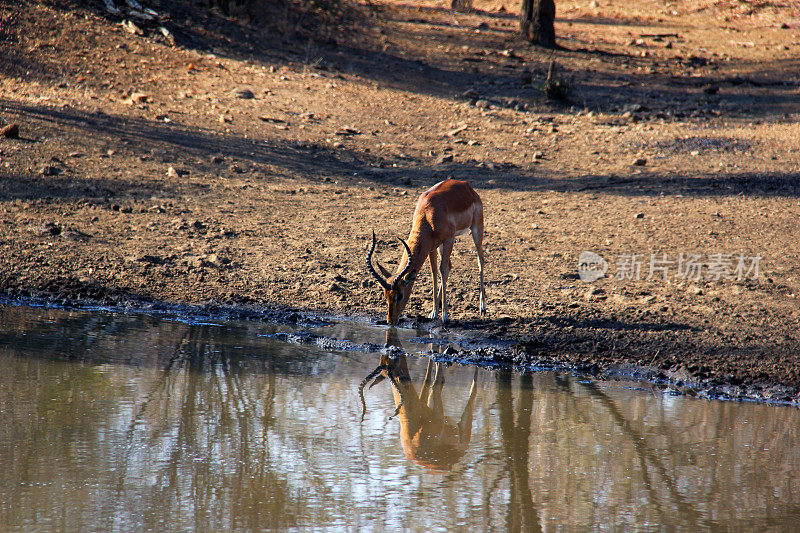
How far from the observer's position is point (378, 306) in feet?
29.9

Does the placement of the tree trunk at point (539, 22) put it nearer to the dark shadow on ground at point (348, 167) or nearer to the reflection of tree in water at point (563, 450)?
the dark shadow on ground at point (348, 167)

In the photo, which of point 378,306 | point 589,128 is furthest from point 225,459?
point 589,128

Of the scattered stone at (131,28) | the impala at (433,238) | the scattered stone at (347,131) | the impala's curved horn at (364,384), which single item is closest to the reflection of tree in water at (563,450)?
the impala's curved horn at (364,384)

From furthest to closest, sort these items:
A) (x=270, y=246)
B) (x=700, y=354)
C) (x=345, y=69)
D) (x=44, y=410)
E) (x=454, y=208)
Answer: (x=345, y=69) → (x=270, y=246) → (x=454, y=208) → (x=700, y=354) → (x=44, y=410)

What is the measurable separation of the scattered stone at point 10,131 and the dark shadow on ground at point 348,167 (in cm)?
59

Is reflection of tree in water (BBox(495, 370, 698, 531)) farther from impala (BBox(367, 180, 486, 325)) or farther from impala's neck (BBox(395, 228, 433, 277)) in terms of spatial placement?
impala's neck (BBox(395, 228, 433, 277))

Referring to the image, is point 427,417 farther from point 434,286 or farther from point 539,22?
point 539,22

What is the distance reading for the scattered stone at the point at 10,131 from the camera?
12047 millimetres

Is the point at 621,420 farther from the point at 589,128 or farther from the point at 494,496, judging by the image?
the point at 589,128

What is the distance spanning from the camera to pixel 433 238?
850 centimetres

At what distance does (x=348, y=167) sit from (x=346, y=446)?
7.91 m

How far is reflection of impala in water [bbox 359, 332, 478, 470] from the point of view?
18.8 feet

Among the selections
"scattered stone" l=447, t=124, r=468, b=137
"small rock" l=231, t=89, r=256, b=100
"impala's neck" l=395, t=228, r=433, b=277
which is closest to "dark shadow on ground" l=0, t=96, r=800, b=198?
"scattered stone" l=447, t=124, r=468, b=137

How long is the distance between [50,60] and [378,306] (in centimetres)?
929
